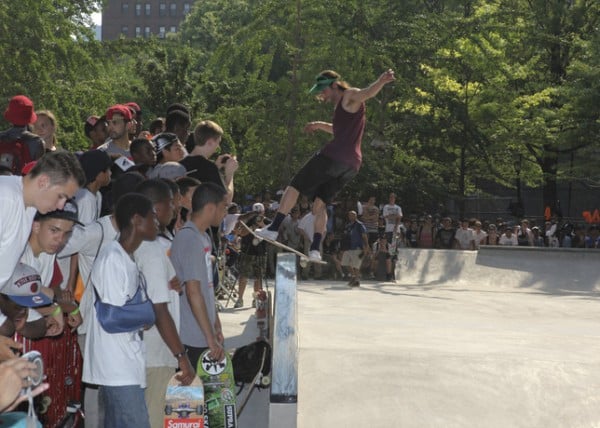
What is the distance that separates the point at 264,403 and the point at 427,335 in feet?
9.37

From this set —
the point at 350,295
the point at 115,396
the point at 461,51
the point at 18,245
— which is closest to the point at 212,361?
the point at 115,396

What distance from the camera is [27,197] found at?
367cm

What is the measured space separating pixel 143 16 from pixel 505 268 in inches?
5197

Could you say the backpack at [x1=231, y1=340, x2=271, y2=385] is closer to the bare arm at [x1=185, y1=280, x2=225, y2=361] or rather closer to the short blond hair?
the short blond hair

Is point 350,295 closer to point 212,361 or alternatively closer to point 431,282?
point 431,282

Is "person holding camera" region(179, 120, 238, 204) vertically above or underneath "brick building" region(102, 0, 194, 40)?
underneath

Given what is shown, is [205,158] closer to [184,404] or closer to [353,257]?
[184,404]

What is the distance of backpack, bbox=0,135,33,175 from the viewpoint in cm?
618

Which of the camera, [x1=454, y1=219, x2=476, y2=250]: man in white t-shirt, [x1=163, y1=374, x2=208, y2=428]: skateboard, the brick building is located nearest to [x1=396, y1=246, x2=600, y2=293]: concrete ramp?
[x1=454, y1=219, x2=476, y2=250]: man in white t-shirt

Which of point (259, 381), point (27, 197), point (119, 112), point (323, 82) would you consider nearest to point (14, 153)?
point (119, 112)

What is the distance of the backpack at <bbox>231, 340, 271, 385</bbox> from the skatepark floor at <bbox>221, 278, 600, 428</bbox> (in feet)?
0.85

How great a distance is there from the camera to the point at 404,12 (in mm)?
30562

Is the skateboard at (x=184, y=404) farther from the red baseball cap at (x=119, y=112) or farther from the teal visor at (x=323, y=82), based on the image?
the teal visor at (x=323, y=82)

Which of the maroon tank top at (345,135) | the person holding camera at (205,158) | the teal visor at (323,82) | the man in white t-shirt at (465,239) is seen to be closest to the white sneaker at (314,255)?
the maroon tank top at (345,135)
